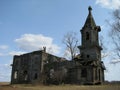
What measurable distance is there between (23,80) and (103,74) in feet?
67.6

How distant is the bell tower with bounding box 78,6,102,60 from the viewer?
4345cm

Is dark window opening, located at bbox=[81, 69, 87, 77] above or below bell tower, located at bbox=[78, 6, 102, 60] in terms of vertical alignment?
below

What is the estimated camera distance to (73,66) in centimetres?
4266

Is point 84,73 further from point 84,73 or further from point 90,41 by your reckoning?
point 90,41

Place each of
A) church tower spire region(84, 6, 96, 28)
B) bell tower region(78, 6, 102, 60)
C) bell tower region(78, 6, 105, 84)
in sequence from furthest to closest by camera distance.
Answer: church tower spire region(84, 6, 96, 28)
bell tower region(78, 6, 102, 60)
bell tower region(78, 6, 105, 84)

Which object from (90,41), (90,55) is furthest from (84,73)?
(90,41)

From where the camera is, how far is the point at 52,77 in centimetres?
4550

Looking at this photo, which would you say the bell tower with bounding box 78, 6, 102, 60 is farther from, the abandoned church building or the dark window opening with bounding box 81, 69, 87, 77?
the dark window opening with bounding box 81, 69, 87, 77

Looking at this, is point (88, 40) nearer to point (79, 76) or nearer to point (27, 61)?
point (79, 76)

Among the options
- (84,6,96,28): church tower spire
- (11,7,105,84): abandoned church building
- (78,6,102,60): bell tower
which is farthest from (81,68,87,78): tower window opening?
(84,6,96,28): church tower spire

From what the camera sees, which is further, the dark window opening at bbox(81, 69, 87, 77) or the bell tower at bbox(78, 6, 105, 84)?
the dark window opening at bbox(81, 69, 87, 77)

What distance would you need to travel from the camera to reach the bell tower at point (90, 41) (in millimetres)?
43447

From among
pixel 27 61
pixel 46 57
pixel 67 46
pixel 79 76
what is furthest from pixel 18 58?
pixel 79 76

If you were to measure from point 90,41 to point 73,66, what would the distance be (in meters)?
6.72
